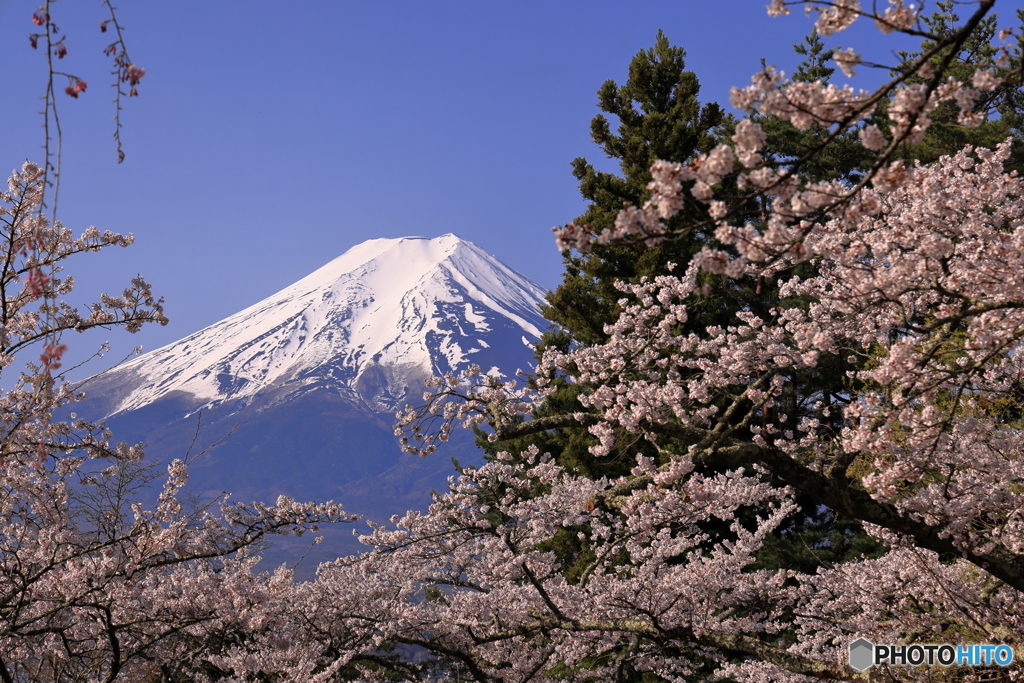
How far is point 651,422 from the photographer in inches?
210

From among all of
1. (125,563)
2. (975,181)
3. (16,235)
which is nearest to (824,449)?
(975,181)

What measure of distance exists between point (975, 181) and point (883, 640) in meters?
4.14

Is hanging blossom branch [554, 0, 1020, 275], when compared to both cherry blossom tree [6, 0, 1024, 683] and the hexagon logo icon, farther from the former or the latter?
the hexagon logo icon

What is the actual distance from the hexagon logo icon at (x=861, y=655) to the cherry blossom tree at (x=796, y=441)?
0.22 m

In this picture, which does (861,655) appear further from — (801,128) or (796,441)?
(801,128)

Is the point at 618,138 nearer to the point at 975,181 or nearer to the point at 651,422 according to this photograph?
the point at 975,181

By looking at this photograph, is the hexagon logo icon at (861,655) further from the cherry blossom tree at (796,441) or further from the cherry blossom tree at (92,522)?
the cherry blossom tree at (92,522)

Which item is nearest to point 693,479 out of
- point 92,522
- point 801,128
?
point 801,128

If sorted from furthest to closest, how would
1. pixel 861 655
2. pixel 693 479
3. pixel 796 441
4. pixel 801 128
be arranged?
pixel 796 441 → pixel 861 655 → pixel 693 479 → pixel 801 128

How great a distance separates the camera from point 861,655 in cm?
554

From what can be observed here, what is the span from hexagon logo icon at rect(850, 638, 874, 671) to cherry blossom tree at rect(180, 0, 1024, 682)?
8.8 inches

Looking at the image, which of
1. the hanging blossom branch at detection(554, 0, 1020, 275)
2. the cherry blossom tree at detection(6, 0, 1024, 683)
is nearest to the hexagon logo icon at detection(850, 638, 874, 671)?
the cherry blossom tree at detection(6, 0, 1024, 683)

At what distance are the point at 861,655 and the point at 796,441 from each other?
1.91m

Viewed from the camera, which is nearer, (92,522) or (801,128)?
(801,128)
